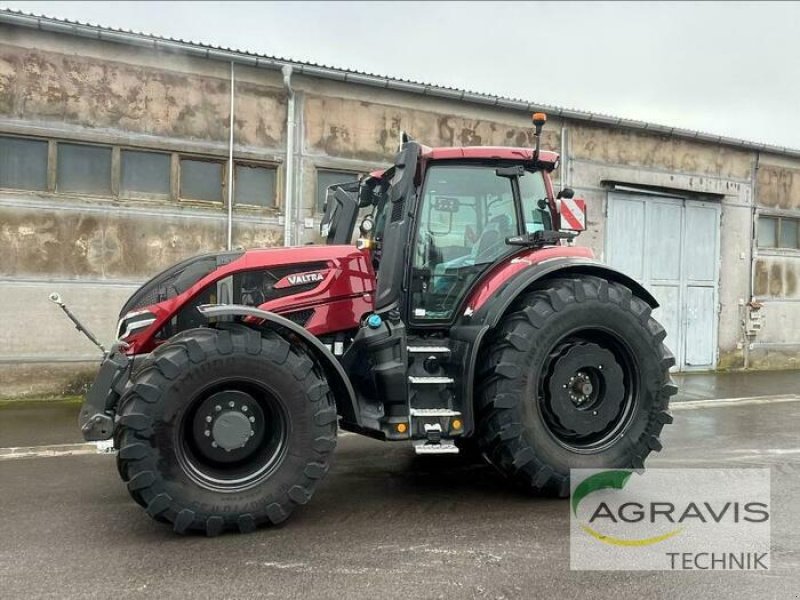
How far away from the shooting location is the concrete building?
8.67m

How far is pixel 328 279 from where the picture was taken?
4.45 metres

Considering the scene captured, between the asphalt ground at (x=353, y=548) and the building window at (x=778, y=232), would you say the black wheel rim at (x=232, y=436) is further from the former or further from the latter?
the building window at (x=778, y=232)

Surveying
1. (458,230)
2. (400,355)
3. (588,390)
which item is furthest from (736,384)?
(400,355)

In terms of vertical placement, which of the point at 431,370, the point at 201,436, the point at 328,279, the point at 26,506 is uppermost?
the point at 328,279

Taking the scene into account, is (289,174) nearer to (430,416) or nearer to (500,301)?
(500,301)

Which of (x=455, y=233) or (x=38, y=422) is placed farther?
(x=38, y=422)

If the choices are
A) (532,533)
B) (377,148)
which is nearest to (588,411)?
(532,533)

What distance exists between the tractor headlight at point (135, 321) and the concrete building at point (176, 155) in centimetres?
496

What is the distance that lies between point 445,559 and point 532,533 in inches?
26.1

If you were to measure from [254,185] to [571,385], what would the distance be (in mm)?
6804

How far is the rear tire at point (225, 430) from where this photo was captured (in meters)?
3.58

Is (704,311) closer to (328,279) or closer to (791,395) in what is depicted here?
(791,395)

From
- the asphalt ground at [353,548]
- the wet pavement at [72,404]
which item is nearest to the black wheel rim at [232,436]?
the asphalt ground at [353,548]

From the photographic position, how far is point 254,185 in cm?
998
